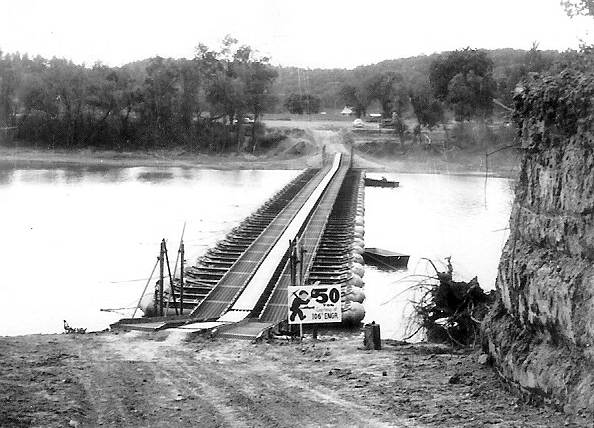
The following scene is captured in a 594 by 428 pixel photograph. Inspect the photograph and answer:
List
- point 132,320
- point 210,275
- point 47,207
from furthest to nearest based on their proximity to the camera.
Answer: point 47,207, point 210,275, point 132,320

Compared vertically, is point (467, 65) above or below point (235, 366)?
above

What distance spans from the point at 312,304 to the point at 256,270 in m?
9.83

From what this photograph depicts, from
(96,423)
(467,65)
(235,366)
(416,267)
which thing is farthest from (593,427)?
(467,65)

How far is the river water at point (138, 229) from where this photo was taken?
21.8 meters

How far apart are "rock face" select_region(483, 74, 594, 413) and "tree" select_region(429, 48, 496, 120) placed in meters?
54.0

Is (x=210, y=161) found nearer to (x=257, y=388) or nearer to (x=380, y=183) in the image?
(x=380, y=183)

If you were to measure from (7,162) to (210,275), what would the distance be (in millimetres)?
46062

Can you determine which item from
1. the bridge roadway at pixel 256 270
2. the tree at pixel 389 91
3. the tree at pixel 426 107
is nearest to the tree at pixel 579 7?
the bridge roadway at pixel 256 270

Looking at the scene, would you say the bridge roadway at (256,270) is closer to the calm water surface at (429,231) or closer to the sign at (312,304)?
the calm water surface at (429,231)

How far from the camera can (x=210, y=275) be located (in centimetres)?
2328

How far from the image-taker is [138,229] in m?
34.3

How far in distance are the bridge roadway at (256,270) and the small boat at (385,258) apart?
1.95 meters

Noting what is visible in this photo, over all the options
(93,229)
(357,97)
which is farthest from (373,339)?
(357,97)

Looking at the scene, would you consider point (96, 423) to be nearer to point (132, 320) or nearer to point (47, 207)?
point (132, 320)
